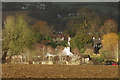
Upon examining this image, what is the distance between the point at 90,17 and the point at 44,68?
3493mm

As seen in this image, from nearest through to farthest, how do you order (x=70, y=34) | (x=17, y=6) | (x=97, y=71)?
1. (x=97, y=71)
2. (x=70, y=34)
3. (x=17, y=6)

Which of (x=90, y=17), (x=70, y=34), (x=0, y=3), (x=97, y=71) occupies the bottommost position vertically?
(x=97, y=71)

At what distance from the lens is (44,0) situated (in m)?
11.7

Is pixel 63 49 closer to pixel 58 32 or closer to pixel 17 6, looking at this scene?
pixel 58 32

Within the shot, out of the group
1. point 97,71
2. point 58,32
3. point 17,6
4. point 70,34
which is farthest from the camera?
point 17,6

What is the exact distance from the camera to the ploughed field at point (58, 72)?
791cm

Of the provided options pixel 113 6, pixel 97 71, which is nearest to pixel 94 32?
pixel 113 6

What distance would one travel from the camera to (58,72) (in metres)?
8.34

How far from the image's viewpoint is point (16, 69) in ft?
29.2

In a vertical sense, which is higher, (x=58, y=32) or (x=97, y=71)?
(x=58, y=32)

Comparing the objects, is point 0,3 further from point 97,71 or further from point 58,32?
point 97,71

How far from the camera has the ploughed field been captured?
791cm

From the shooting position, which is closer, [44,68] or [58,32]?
[44,68]

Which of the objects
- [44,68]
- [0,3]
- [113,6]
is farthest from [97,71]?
[0,3]
